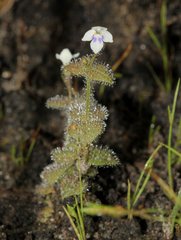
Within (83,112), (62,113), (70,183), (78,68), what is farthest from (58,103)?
(62,113)

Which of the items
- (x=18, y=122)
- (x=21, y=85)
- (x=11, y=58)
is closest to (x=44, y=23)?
(x=11, y=58)

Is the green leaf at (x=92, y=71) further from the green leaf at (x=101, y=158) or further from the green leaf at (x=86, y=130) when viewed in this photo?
the green leaf at (x=101, y=158)

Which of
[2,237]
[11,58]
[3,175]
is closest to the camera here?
[2,237]

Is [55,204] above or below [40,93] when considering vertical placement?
below

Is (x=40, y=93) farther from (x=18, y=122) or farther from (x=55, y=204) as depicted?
(x=55, y=204)

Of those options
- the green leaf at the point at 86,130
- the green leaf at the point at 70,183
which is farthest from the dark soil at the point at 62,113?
the green leaf at the point at 86,130
